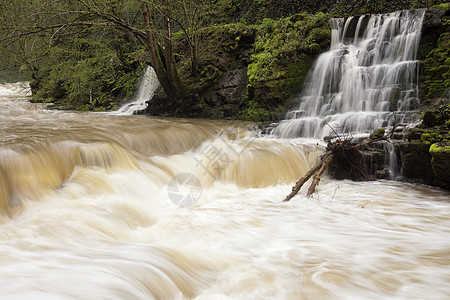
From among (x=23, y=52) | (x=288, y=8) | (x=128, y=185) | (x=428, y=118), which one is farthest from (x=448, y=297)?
(x=288, y=8)

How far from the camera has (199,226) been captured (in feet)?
11.6

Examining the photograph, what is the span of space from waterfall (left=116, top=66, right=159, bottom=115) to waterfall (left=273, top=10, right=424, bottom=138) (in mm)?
6264

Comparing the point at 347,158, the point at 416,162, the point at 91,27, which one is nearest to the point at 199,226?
the point at 347,158

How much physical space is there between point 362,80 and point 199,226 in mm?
6255

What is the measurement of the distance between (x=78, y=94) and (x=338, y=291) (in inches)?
571

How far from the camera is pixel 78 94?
13.8 meters

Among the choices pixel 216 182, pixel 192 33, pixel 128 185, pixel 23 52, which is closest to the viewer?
pixel 128 185

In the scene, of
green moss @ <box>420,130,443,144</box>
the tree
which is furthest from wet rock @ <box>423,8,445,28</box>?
the tree

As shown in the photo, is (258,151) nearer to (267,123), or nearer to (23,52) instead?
(267,123)

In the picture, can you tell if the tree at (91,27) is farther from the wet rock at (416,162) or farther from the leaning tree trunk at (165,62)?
the wet rock at (416,162)

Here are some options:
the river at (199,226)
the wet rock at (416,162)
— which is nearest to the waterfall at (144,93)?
the river at (199,226)

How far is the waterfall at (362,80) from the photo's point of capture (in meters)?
6.88

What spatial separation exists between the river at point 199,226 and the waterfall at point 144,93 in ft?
18.4

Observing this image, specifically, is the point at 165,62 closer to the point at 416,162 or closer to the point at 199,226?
the point at 199,226
